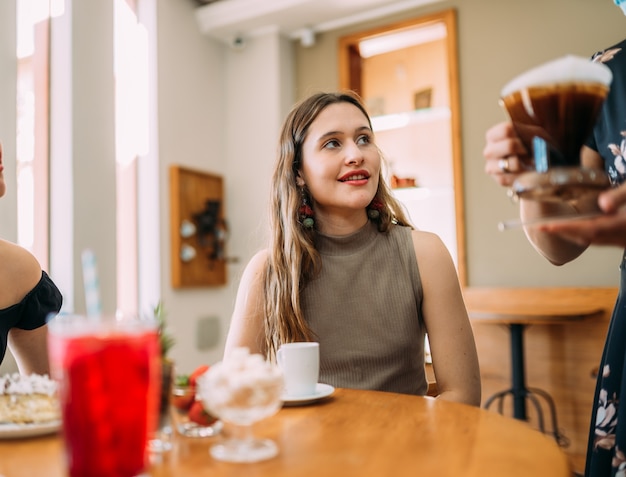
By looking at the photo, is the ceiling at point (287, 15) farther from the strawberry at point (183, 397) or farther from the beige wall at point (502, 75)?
the strawberry at point (183, 397)

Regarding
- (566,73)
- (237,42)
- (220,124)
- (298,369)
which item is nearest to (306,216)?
(298,369)

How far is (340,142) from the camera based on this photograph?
5.54 ft

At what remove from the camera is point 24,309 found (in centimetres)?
131

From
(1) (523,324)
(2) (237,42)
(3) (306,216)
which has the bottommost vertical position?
(1) (523,324)

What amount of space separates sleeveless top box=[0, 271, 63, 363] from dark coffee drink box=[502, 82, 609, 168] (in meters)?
1.12

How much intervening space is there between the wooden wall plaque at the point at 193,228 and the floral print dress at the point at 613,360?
3149mm

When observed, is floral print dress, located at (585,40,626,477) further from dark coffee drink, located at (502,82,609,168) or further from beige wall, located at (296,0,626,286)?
beige wall, located at (296,0,626,286)

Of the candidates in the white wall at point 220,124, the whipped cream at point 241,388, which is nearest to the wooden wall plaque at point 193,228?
the white wall at point 220,124

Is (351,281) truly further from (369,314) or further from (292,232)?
(292,232)

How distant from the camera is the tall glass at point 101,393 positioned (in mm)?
562

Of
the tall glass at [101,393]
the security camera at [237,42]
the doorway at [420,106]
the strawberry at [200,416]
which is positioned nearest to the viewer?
the tall glass at [101,393]

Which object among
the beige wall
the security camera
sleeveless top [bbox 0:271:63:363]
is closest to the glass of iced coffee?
sleeveless top [bbox 0:271:63:363]

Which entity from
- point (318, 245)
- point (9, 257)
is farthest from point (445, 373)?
point (9, 257)

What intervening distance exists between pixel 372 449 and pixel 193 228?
3468 mm
